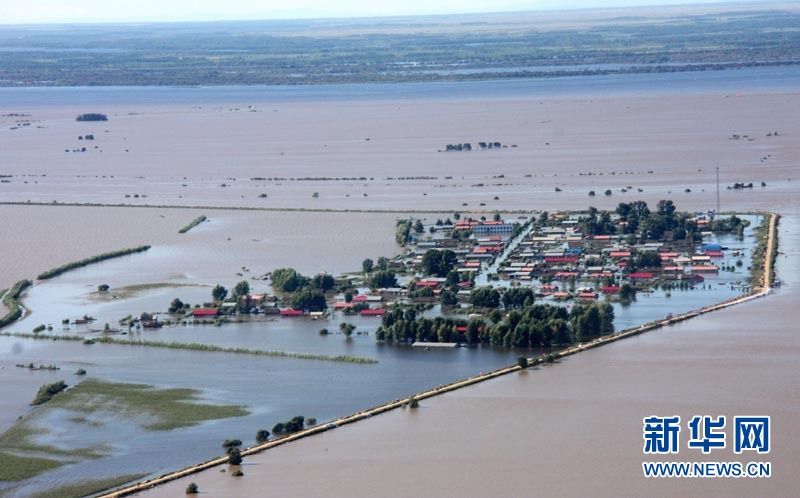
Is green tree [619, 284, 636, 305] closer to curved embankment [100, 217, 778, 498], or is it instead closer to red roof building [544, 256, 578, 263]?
curved embankment [100, 217, 778, 498]

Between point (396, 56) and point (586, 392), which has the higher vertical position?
point (396, 56)

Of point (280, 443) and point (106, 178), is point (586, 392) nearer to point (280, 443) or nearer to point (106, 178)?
point (280, 443)

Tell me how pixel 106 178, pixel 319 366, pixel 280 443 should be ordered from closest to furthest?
pixel 280 443
pixel 319 366
pixel 106 178

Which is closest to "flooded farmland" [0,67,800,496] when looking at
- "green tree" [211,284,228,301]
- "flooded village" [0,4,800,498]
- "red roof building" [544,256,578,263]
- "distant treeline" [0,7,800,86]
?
"flooded village" [0,4,800,498]

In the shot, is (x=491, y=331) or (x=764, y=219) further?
(x=764, y=219)

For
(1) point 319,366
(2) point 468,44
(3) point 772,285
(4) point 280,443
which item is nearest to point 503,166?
(3) point 772,285

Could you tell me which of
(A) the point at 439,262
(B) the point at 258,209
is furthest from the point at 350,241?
(B) the point at 258,209

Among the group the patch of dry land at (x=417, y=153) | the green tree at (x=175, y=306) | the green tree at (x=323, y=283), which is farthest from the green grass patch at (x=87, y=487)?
the patch of dry land at (x=417, y=153)
